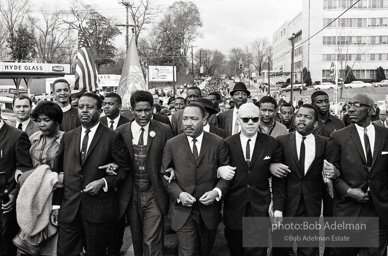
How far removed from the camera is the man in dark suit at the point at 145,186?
5168mm

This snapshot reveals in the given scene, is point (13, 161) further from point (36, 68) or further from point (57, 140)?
point (36, 68)

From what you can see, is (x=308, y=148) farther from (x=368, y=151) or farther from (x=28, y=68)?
(x=28, y=68)

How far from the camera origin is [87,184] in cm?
481

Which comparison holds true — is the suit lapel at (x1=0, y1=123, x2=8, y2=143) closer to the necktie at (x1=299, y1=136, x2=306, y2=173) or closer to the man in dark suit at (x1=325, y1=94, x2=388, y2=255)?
the necktie at (x1=299, y1=136, x2=306, y2=173)

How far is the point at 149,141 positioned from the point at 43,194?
1363 mm

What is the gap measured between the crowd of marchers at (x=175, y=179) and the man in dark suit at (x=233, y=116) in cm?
203

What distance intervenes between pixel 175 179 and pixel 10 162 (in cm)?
192

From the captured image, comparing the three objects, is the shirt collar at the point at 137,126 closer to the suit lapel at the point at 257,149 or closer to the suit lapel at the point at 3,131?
the suit lapel at the point at 257,149

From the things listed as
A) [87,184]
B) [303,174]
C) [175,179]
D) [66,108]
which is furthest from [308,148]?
[66,108]

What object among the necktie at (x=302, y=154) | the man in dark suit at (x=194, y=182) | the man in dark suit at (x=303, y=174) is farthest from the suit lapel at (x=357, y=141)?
the man in dark suit at (x=194, y=182)

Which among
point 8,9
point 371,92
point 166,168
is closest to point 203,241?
point 166,168

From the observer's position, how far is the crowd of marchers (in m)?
4.84

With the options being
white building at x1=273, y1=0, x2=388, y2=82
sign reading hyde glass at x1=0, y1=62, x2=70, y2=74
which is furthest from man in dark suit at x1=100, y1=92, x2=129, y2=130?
white building at x1=273, y1=0, x2=388, y2=82

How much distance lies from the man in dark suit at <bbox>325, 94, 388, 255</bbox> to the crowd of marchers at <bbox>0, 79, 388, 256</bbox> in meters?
0.01
